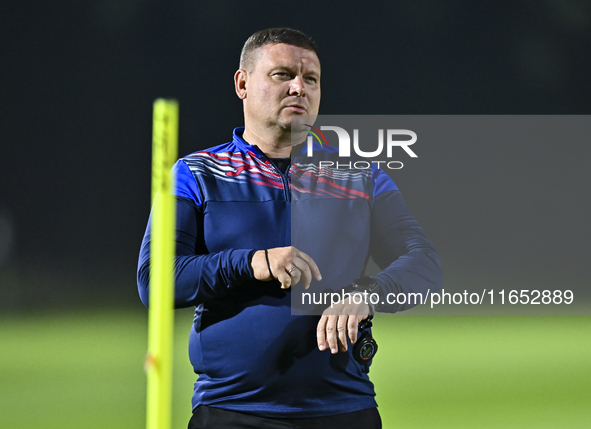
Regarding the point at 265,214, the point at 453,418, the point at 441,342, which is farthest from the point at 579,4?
the point at 265,214

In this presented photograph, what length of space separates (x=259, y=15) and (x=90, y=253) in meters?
2.71

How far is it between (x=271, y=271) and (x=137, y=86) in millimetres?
4868

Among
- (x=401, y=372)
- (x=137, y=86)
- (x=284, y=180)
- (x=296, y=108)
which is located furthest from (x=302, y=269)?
(x=137, y=86)

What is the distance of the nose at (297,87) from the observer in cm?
112

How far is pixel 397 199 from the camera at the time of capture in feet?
3.90

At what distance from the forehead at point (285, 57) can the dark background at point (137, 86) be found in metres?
4.09

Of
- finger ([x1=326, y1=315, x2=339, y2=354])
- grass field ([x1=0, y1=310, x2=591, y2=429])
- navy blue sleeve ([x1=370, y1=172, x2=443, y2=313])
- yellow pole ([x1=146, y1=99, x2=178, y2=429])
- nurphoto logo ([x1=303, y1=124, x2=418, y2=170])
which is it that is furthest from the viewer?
grass field ([x1=0, y1=310, x2=591, y2=429])

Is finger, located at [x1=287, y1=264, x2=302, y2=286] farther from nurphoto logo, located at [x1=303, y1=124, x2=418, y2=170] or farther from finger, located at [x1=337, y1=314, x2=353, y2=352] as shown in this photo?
nurphoto logo, located at [x1=303, y1=124, x2=418, y2=170]

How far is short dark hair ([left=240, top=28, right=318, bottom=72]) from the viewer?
1.16 meters

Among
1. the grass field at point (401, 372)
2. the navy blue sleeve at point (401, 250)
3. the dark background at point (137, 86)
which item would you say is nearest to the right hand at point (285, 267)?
the navy blue sleeve at point (401, 250)

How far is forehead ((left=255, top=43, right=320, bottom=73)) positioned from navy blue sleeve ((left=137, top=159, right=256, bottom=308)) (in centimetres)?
30

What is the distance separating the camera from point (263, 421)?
1004 millimetres

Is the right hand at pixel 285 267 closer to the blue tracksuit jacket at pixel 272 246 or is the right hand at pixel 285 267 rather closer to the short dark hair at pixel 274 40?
the blue tracksuit jacket at pixel 272 246

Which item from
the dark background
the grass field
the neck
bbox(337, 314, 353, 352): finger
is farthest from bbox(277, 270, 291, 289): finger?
the dark background
